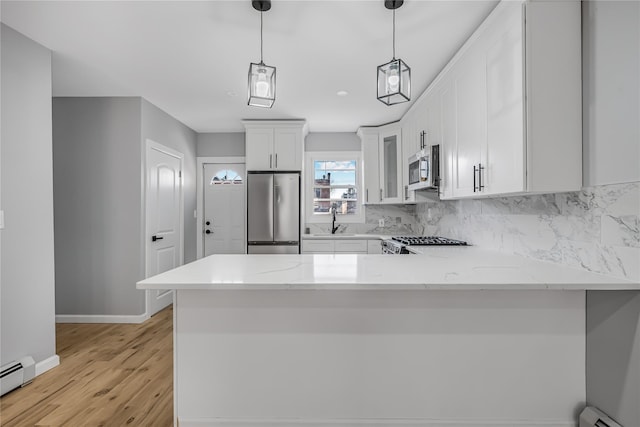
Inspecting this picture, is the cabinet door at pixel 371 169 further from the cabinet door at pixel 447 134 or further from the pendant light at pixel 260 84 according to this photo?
the pendant light at pixel 260 84

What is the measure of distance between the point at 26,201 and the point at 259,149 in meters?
2.64

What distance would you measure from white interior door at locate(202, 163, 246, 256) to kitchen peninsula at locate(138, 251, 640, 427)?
3.72 meters

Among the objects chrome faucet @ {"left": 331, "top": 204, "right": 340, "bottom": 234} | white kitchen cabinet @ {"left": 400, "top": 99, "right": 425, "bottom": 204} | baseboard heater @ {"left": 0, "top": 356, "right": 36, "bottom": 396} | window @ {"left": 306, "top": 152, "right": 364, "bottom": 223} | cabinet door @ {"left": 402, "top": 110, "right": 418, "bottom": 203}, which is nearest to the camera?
baseboard heater @ {"left": 0, "top": 356, "right": 36, "bottom": 396}

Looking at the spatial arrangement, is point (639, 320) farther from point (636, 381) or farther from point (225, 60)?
point (225, 60)

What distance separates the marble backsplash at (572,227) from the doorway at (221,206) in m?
3.54

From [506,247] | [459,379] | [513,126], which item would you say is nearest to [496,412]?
[459,379]

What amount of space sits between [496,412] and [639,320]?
76cm

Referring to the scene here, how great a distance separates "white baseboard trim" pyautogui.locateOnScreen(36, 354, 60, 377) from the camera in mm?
2602

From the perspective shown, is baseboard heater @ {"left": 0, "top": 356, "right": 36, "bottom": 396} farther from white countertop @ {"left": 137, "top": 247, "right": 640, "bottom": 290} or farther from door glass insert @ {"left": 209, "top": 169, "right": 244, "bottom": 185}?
door glass insert @ {"left": 209, "top": 169, "right": 244, "bottom": 185}

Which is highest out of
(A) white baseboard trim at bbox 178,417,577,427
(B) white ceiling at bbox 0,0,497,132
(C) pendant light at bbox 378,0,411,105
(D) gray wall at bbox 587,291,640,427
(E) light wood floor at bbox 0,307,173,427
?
(B) white ceiling at bbox 0,0,497,132

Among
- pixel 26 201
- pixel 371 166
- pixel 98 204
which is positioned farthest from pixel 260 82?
pixel 371 166

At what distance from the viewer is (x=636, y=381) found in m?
1.46

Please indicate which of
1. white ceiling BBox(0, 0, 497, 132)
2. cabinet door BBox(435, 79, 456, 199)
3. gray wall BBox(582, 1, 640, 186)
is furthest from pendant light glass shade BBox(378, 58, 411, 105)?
cabinet door BBox(435, 79, 456, 199)

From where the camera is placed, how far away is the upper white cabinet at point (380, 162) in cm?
465
